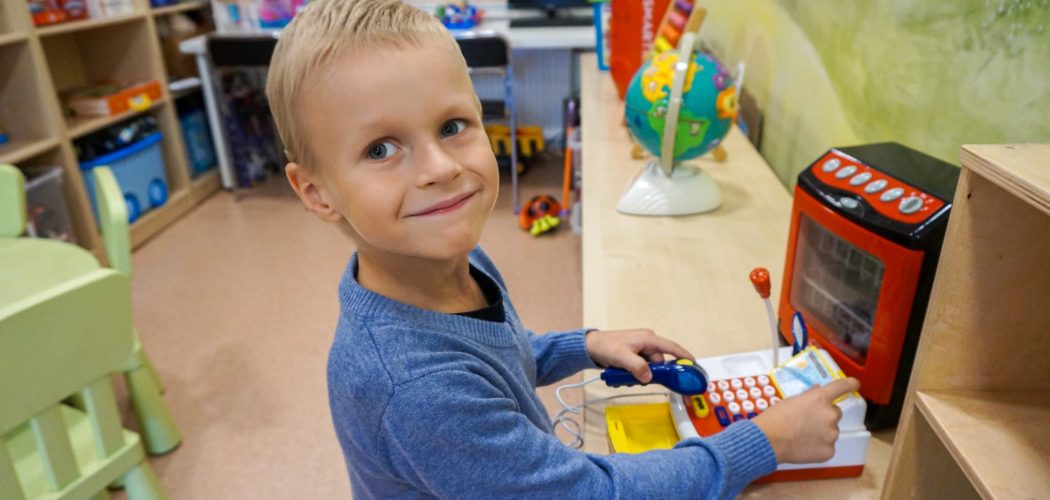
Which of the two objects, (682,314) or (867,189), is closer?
(867,189)

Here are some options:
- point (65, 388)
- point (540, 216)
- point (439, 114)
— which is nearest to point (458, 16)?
point (540, 216)

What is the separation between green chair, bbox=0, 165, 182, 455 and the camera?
49.6 inches

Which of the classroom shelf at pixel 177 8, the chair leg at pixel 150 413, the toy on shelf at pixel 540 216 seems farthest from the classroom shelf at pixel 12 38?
the toy on shelf at pixel 540 216

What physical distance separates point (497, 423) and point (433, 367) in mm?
66

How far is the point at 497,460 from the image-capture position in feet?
1.73

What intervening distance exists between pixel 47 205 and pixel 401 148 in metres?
2.14

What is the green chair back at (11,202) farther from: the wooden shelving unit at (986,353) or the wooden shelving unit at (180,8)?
the wooden shelving unit at (180,8)

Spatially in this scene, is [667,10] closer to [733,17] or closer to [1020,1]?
[733,17]

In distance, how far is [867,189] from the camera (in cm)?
65

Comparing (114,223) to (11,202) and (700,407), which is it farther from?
(700,407)

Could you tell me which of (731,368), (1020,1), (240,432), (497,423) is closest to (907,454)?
(731,368)

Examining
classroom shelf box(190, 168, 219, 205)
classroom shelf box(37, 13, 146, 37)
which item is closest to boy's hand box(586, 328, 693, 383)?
classroom shelf box(37, 13, 146, 37)

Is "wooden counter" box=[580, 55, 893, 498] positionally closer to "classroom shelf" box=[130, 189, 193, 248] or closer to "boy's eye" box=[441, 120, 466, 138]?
"boy's eye" box=[441, 120, 466, 138]

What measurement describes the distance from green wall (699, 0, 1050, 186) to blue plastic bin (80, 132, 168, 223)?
223 cm
